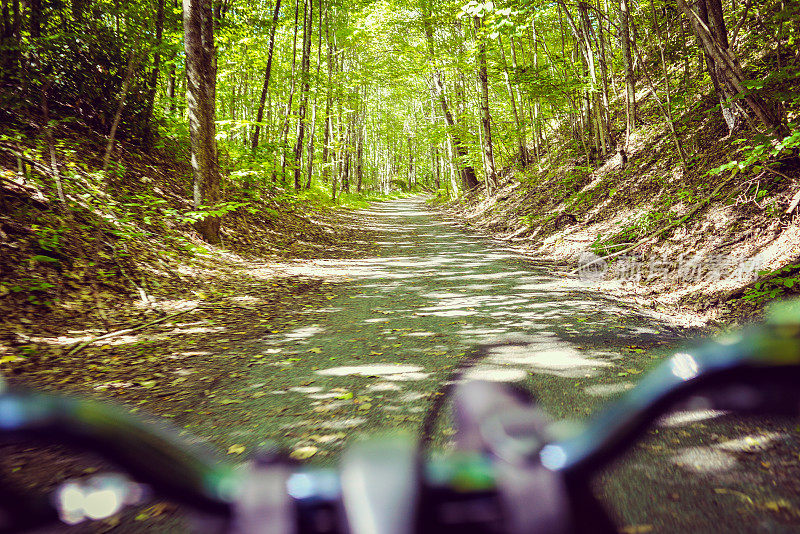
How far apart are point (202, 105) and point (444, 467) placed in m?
9.03

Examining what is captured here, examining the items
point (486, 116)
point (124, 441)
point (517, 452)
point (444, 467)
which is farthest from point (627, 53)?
point (124, 441)

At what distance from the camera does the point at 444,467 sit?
2.50 feet

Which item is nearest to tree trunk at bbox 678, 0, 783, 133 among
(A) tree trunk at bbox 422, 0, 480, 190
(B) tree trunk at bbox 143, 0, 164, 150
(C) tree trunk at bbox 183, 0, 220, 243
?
(C) tree trunk at bbox 183, 0, 220, 243

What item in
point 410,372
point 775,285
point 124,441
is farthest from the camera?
point 775,285

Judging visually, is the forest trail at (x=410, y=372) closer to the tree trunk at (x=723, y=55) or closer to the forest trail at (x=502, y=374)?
the forest trail at (x=502, y=374)

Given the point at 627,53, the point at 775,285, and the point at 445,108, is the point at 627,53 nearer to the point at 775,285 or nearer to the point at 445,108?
the point at 775,285

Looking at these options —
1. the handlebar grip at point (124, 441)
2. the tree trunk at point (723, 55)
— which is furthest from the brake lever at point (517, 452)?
the tree trunk at point (723, 55)

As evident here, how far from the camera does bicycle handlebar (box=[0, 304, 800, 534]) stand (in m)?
0.60

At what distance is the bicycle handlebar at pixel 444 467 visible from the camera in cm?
60

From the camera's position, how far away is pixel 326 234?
1370cm

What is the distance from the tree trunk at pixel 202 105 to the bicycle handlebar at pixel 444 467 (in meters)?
8.21

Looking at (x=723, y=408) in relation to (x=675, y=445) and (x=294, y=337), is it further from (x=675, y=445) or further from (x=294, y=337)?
(x=294, y=337)

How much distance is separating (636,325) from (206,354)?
4.49 meters

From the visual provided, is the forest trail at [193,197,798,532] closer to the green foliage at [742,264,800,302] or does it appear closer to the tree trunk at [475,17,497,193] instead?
the green foliage at [742,264,800,302]
